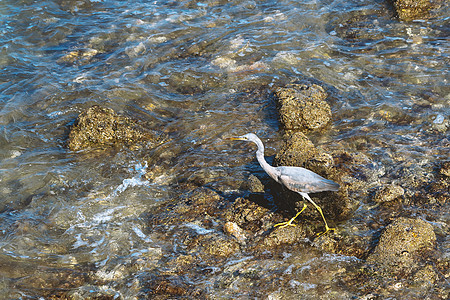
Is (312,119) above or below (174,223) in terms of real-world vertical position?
above

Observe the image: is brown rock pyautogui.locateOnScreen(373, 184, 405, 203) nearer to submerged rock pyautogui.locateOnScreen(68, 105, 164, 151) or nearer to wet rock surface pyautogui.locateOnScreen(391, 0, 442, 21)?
submerged rock pyautogui.locateOnScreen(68, 105, 164, 151)

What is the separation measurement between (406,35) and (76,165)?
8.29 meters

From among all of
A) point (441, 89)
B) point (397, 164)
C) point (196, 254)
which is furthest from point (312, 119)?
point (196, 254)

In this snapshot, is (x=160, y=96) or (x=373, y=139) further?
(x=160, y=96)

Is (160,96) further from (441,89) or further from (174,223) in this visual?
(441,89)

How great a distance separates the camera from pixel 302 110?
7.55 meters

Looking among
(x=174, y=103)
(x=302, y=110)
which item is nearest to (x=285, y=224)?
(x=302, y=110)

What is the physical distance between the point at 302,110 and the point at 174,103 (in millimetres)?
2812

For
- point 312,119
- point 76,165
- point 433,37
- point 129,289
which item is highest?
point 433,37

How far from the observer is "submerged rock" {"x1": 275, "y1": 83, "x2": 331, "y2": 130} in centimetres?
754

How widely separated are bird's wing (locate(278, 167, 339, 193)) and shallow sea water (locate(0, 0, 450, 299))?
822 millimetres

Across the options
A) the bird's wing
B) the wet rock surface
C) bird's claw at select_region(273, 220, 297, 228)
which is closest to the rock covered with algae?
the bird's wing

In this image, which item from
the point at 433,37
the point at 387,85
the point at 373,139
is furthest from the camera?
the point at 433,37

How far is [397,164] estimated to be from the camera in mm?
6629
